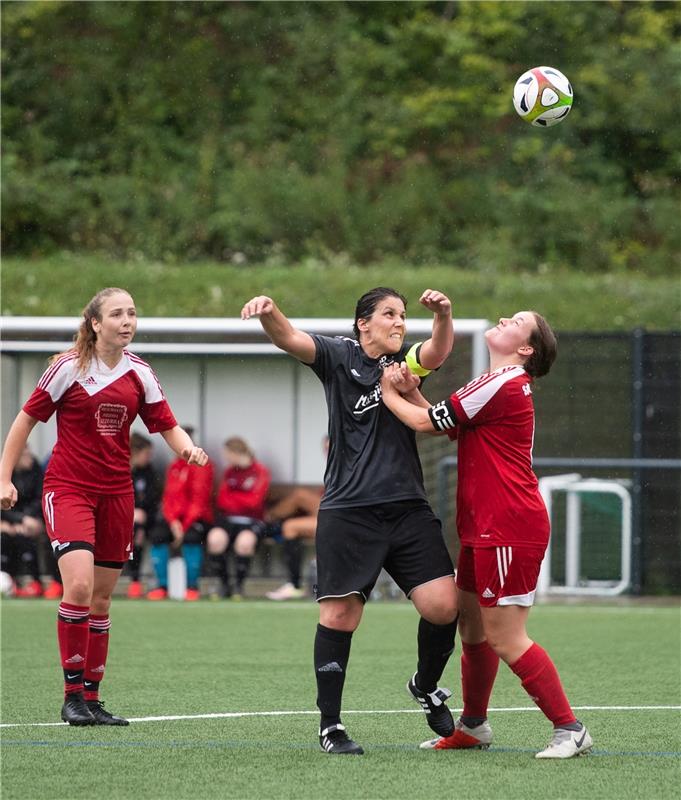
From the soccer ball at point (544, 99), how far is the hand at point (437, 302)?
2130mm

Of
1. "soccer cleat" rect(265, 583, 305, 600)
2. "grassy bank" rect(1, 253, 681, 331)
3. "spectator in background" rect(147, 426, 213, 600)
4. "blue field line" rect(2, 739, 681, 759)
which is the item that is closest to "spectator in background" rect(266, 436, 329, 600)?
"soccer cleat" rect(265, 583, 305, 600)

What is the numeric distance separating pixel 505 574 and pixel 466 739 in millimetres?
784

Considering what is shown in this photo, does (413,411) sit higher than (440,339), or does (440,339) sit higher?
(440,339)

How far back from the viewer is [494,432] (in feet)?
18.1

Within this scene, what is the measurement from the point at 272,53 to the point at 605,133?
19.6ft

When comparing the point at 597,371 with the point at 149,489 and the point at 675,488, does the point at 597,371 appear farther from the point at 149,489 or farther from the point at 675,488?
the point at 149,489

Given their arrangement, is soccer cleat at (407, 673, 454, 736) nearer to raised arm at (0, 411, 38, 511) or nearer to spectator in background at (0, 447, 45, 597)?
raised arm at (0, 411, 38, 511)

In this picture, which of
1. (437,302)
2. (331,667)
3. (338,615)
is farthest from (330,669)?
(437,302)

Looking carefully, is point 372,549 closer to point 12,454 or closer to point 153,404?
point 153,404

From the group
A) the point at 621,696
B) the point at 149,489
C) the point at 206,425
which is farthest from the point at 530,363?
the point at 206,425

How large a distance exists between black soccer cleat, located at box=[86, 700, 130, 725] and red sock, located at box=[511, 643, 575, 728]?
1.90 m

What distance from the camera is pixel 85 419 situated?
641 centimetres

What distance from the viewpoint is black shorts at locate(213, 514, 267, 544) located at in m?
13.4

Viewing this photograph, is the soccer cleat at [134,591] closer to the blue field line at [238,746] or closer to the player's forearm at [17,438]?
the player's forearm at [17,438]
